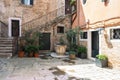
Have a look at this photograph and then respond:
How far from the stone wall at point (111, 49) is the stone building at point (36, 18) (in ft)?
24.9

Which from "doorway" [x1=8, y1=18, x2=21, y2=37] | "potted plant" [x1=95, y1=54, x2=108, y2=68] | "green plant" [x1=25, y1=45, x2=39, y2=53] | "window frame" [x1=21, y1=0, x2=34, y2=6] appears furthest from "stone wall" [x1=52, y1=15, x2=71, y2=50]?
"potted plant" [x1=95, y1=54, x2=108, y2=68]

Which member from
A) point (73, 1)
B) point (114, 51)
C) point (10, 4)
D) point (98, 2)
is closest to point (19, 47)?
point (10, 4)

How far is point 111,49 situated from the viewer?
31.7 ft

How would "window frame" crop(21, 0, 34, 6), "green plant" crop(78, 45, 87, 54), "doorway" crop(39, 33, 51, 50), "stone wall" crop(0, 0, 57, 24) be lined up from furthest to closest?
"doorway" crop(39, 33, 51, 50) < "window frame" crop(21, 0, 34, 6) < "stone wall" crop(0, 0, 57, 24) < "green plant" crop(78, 45, 87, 54)

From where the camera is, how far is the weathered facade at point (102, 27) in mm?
9266

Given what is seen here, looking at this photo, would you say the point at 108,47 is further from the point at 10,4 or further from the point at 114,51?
the point at 10,4

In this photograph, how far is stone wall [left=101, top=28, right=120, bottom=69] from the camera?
9.16 meters

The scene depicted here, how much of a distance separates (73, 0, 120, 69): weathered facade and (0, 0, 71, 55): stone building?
3.93 m

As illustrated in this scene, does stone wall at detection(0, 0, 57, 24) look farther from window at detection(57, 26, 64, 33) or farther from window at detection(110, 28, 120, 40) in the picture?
window at detection(110, 28, 120, 40)

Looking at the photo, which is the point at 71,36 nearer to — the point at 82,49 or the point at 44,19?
the point at 82,49

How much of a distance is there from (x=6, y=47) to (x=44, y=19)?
205 inches

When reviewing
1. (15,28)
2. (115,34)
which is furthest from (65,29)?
(115,34)

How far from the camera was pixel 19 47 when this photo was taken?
53.4ft

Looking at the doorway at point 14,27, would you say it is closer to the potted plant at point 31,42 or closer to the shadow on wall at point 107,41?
the potted plant at point 31,42
